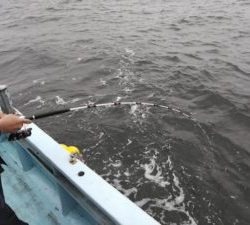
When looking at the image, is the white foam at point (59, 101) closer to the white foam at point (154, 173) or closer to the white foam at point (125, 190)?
the white foam at point (154, 173)

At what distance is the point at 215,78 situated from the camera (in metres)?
10.7

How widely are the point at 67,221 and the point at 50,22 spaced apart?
15.6 meters

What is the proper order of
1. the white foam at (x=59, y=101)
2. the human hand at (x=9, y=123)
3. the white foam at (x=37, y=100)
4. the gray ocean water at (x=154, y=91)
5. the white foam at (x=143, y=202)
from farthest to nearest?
the white foam at (x=37, y=100) < the white foam at (x=59, y=101) < the gray ocean water at (x=154, y=91) < the white foam at (x=143, y=202) < the human hand at (x=9, y=123)

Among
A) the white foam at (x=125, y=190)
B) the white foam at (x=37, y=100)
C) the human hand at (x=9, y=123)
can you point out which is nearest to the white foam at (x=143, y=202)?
the white foam at (x=125, y=190)

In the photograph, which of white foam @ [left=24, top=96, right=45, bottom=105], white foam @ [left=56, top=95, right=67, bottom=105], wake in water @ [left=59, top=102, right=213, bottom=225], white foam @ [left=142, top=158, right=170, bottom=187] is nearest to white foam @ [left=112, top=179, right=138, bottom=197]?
wake in water @ [left=59, top=102, right=213, bottom=225]

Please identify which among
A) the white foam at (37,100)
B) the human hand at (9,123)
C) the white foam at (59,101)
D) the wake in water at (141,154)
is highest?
the human hand at (9,123)

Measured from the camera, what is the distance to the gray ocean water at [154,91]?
6.67 metres

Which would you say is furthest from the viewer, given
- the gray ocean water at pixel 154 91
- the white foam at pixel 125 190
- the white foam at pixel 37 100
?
the white foam at pixel 37 100

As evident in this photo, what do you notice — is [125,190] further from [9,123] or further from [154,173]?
[9,123]

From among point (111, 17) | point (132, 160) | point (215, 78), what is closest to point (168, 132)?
point (132, 160)

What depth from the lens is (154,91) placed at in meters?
10.1

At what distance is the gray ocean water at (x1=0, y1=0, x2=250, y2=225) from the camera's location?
6668 mm

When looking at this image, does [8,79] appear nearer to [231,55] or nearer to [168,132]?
[168,132]

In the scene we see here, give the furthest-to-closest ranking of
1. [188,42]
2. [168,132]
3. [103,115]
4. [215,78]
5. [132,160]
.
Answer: [188,42], [215,78], [103,115], [168,132], [132,160]
